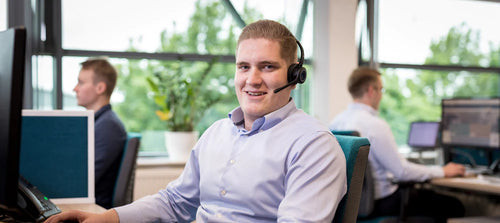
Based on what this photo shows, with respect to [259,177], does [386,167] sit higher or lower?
lower

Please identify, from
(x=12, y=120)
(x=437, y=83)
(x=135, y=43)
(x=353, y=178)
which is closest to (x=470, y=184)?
(x=353, y=178)

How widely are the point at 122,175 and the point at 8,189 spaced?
140 cm

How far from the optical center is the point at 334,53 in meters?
4.26

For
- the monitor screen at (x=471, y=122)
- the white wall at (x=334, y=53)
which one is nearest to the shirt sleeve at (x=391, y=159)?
the monitor screen at (x=471, y=122)

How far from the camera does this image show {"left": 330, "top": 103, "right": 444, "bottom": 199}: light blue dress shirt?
263cm

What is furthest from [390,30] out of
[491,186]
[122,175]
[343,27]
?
[122,175]

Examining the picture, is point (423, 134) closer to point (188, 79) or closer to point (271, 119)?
point (188, 79)

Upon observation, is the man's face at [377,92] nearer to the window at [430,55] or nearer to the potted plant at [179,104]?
the potted plant at [179,104]

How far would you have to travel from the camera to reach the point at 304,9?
4.46m

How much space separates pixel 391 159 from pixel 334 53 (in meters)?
1.82

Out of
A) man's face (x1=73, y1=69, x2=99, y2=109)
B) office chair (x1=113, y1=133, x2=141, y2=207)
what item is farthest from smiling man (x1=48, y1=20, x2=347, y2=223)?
man's face (x1=73, y1=69, x2=99, y2=109)

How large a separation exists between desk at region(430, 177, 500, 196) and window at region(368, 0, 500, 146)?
6.34 feet

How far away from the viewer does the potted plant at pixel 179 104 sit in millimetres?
3758

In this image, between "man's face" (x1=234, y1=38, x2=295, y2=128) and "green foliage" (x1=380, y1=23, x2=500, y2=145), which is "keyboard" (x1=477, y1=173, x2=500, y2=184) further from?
"man's face" (x1=234, y1=38, x2=295, y2=128)
